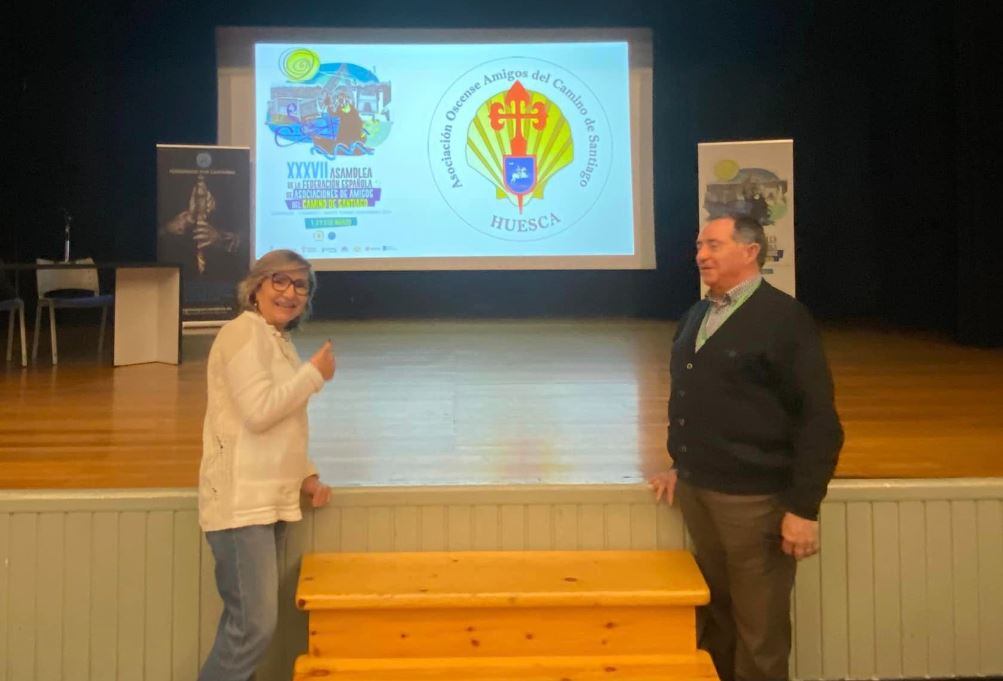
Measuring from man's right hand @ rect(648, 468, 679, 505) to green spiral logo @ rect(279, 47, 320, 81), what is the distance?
502 centimetres

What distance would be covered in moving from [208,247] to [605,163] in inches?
113

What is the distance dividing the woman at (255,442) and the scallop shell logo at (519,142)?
4668 millimetres

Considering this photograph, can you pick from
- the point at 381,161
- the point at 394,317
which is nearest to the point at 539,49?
the point at 381,161

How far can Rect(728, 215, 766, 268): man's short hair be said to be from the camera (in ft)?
6.66

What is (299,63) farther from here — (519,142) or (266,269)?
(266,269)

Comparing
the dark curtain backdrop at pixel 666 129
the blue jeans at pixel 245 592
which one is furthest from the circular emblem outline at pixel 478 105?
the blue jeans at pixel 245 592

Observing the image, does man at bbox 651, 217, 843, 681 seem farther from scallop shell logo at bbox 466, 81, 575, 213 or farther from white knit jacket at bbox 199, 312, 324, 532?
scallop shell logo at bbox 466, 81, 575, 213

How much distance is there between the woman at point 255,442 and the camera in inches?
75.9

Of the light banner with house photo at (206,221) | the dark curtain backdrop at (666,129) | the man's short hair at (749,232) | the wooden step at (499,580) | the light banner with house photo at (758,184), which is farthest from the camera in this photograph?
the dark curtain backdrop at (666,129)

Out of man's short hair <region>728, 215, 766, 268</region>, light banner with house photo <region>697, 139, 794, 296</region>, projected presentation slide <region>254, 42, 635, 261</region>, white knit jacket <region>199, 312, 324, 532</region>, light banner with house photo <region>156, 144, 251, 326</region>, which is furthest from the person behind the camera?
projected presentation slide <region>254, 42, 635, 261</region>

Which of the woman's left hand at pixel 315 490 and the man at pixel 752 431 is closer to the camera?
the man at pixel 752 431

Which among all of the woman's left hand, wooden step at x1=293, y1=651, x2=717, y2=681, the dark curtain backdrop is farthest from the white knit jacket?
the dark curtain backdrop

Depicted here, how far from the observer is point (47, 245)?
6.91 metres

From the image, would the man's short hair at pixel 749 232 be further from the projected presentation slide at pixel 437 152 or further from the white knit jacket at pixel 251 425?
the projected presentation slide at pixel 437 152
